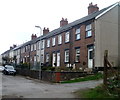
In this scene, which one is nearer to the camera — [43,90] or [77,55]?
[43,90]

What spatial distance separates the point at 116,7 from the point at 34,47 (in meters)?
23.3

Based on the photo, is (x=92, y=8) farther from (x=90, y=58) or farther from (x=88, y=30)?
(x=90, y=58)

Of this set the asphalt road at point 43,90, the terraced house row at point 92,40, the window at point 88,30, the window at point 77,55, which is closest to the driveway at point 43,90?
the asphalt road at point 43,90

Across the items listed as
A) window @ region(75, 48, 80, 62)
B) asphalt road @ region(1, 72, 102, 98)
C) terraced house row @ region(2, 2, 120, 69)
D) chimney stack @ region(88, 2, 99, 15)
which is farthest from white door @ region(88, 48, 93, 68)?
chimney stack @ region(88, 2, 99, 15)

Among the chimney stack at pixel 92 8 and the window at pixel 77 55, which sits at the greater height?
the chimney stack at pixel 92 8

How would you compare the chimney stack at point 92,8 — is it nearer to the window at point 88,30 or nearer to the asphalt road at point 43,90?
the window at point 88,30

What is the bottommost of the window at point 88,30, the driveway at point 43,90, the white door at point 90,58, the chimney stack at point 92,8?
the driveway at point 43,90

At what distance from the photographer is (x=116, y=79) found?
11.6 m

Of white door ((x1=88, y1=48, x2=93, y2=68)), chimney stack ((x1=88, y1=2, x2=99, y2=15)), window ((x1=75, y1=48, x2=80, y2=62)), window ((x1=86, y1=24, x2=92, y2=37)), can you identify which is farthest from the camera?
chimney stack ((x1=88, y1=2, x2=99, y2=15))

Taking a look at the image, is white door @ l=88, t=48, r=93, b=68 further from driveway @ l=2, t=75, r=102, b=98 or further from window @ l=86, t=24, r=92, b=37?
→ driveway @ l=2, t=75, r=102, b=98

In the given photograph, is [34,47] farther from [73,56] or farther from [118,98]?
[118,98]

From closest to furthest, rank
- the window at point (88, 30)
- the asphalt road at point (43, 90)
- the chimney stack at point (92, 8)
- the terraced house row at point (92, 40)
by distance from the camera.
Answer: the asphalt road at point (43, 90)
the terraced house row at point (92, 40)
the window at point (88, 30)
the chimney stack at point (92, 8)

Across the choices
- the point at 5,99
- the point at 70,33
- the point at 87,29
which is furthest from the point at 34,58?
the point at 5,99

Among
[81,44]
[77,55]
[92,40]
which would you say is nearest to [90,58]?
[92,40]
